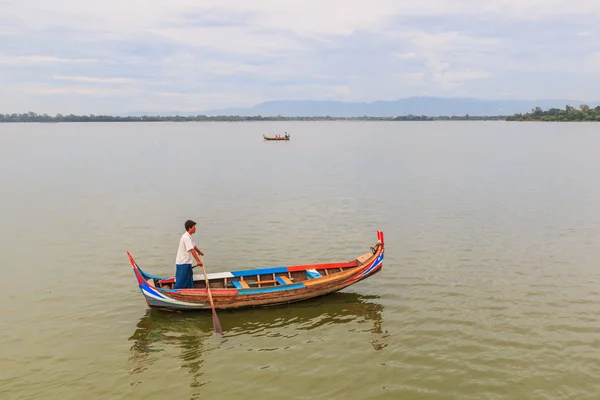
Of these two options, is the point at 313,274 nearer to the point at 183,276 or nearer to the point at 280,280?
the point at 280,280

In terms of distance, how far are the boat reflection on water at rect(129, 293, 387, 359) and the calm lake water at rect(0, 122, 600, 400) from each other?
0.07 m

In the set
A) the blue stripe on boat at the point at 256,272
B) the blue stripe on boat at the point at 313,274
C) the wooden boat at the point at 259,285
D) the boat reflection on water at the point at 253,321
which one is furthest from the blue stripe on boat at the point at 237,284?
the blue stripe on boat at the point at 313,274

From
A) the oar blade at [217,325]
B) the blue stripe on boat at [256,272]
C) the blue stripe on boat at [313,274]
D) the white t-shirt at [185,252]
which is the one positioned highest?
the white t-shirt at [185,252]

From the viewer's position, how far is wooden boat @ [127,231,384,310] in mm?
14750

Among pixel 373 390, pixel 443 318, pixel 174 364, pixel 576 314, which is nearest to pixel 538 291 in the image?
pixel 576 314

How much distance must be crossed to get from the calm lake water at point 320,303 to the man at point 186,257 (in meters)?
1.09

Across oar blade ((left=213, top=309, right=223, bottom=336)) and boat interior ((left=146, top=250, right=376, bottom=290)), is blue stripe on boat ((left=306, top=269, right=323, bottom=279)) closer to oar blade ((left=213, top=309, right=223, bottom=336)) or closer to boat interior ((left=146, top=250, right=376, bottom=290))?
boat interior ((left=146, top=250, right=376, bottom=290))

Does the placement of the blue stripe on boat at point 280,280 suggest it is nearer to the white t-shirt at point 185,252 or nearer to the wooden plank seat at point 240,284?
the wooden plank seat at point 240,284

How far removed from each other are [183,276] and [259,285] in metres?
2.72

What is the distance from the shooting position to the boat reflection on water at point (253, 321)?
45.0ft

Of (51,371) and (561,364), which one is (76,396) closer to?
(51,371)

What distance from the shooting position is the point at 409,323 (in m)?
14.6

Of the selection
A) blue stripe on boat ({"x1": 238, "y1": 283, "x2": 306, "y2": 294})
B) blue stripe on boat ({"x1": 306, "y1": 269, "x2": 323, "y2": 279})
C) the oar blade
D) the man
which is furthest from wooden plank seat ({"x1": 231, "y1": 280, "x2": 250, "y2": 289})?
blue stripe on boat ({"x1": 306, "y1": 269, "x2": 323, "y2": 279})

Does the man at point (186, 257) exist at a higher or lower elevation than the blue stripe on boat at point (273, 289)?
higher
